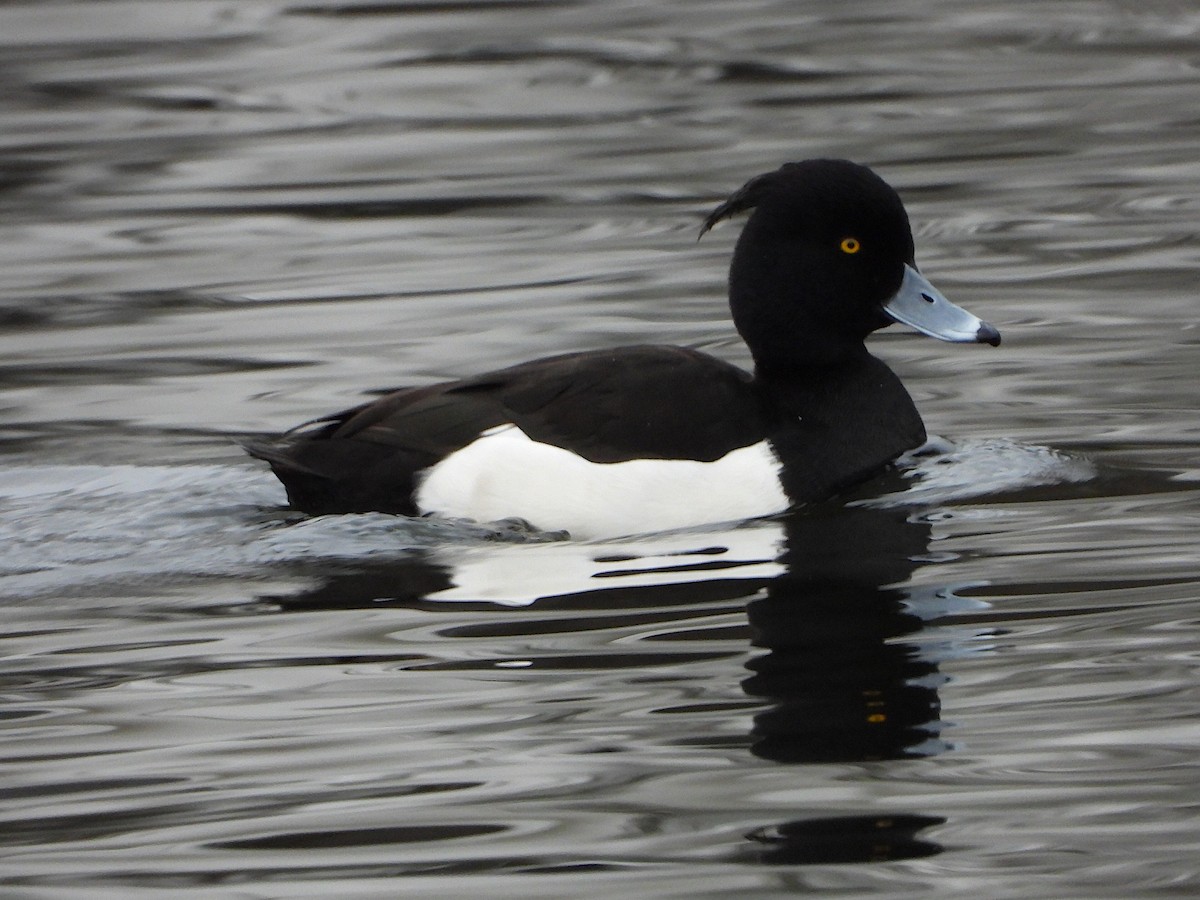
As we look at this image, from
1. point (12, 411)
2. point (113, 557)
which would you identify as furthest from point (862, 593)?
point (12, 411)

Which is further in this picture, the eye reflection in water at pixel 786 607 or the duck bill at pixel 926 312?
the duck bill at pixel 926 312

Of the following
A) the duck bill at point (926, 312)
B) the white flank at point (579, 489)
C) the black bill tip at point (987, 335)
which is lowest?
the white flank at point (579, 489)

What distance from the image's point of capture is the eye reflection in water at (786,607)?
4008 mm

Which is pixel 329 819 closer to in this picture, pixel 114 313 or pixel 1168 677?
pixel 1168 677

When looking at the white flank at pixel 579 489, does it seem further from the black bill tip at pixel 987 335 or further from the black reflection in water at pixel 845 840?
the black reflection in water at pixel 845 840

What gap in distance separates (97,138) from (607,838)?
33.2 ft

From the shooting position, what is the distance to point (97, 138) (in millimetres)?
13039

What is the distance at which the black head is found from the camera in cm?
631

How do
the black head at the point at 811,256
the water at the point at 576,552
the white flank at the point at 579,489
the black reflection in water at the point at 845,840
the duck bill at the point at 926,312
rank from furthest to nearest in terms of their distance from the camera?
the duck bill at the point at 926,312 → the black head at the point at 811,256 → the white flank at the point at 579,489 → the water at the point at 576,552 → the black reflection in water at the point at 845,840

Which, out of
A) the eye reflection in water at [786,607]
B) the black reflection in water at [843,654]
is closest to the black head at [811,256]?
the eye reflection in water at [786,607]

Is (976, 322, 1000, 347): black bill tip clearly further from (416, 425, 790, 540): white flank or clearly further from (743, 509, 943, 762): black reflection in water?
(416, 425, 790, 540): white flank

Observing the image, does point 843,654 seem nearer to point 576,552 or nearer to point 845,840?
point 845,840

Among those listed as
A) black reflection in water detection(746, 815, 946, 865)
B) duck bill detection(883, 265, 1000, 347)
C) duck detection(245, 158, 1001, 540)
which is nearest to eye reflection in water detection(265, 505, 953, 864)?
black reflection in water detection(746, 815, 946, 865)

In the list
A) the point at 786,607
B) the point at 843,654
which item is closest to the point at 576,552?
the point at 786,607
